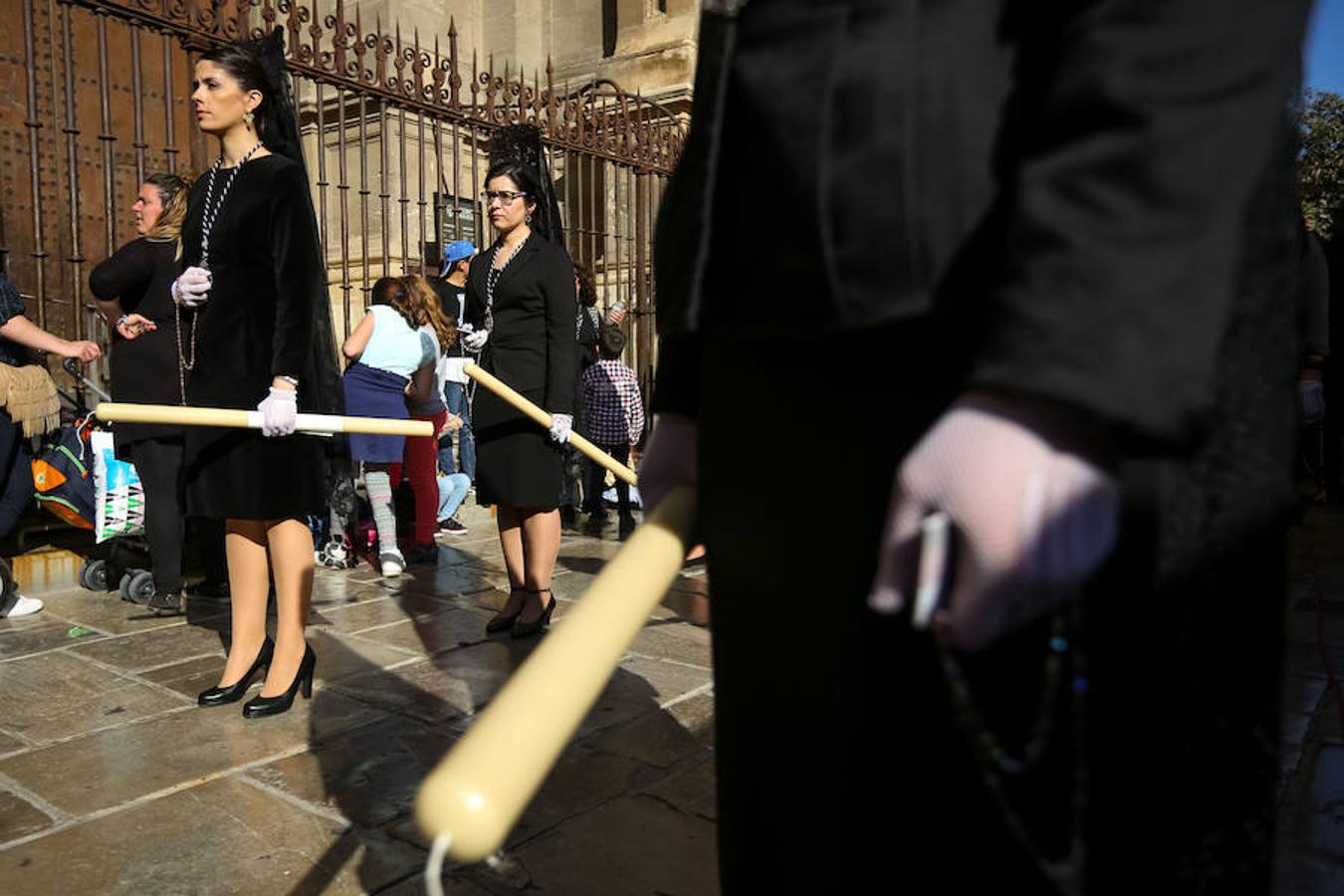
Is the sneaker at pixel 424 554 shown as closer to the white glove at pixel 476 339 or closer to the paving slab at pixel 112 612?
the paving slab at pixel 112 612

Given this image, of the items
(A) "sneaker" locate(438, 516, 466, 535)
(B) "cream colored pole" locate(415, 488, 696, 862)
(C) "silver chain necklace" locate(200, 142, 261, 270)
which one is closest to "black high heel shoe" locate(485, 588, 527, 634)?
(C) "silver chain necklace" locate(200, 142, 261, 270)

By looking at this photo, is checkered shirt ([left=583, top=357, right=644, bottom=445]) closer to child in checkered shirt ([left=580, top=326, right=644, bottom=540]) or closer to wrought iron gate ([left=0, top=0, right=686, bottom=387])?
child in checkered shirt ([left=580, top=326, right=644, bottom=540])

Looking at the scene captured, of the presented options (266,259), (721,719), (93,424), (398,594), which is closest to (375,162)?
(93,424)

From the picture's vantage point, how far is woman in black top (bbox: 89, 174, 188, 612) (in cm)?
509

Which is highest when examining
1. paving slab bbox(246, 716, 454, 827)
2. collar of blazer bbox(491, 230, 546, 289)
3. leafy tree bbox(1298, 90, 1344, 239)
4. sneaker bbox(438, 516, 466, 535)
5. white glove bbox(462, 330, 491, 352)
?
leafy tree bbox(1298, 90, 1344, 239)

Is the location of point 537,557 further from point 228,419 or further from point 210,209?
point 210,209

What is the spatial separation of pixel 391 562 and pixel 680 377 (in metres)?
5.31

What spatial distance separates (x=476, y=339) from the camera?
4.96 m

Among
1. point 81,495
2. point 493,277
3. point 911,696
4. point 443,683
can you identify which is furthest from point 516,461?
point 911,696

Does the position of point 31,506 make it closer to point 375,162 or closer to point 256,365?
point 256,365

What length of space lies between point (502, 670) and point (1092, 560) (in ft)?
12.2

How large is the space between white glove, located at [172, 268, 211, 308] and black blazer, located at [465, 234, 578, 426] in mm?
1467

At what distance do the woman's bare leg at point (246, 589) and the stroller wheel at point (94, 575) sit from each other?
2.51 meters

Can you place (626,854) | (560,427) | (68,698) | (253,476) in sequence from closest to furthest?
(626,854), (253,476), (68,698), (560,427)
